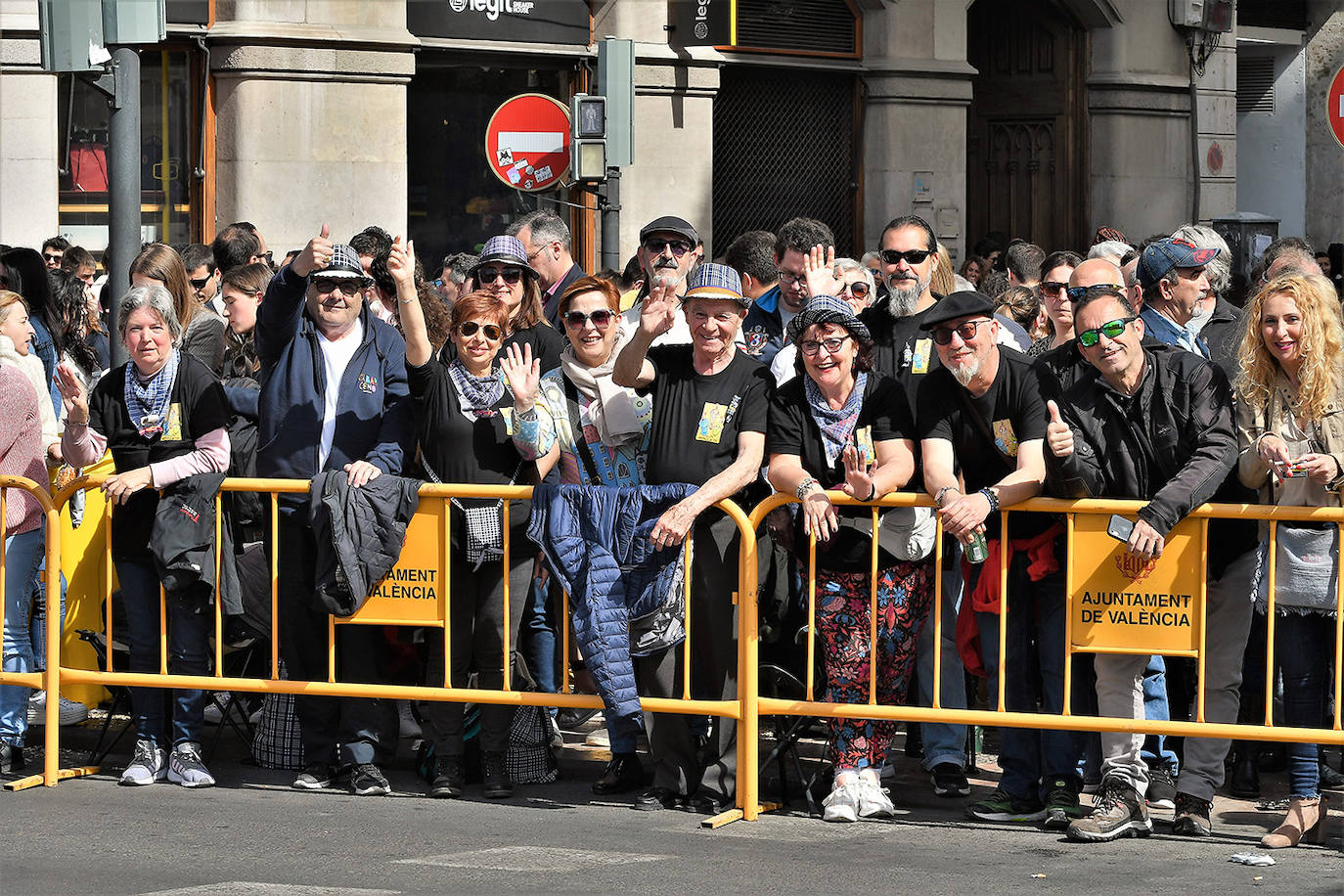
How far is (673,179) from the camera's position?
19000mm

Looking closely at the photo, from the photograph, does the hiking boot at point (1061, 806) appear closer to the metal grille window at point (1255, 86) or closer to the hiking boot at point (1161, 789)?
the hiking boot at point (1161, 789)

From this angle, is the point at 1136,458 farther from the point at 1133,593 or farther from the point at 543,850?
the point at 543,850

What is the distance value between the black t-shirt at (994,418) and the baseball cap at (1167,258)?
1185 millimetres

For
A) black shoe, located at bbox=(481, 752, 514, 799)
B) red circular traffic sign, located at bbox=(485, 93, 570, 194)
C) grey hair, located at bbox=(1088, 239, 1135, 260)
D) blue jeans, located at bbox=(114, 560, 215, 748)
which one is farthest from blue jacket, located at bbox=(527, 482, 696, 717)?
red circular traffic sign, located at bbox=(485, 93, 570, 194)

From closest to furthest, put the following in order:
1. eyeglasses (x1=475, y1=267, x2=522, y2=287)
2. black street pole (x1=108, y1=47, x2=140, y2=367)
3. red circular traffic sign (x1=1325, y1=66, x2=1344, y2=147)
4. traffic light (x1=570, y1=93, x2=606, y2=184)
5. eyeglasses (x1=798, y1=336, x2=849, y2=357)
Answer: eyeglasses (x1=798, y1=336, x2=849, y2=357), eyeglasses (x1=475, y1=267, x2=522, y2=287), black street pole (x1=108, y1=47, x2=140, y2=367), red circular traffic sign (x1=1325, y1=66, x2=1344, y2=147), traffic light (x1=570, y1=93, x2=606, y2=184)

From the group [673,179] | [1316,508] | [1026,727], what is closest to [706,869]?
[1026,727]

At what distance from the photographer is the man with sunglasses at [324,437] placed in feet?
26.2

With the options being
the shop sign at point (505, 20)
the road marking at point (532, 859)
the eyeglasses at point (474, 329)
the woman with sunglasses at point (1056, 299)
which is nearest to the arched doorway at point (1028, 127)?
the shop sign at point (505, 20)

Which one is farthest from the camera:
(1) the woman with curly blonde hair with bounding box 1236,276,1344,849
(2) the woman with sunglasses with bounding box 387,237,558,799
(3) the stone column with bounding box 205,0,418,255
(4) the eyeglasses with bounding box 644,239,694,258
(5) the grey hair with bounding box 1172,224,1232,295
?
(3) the stone column with bounding box 205,0,418,255

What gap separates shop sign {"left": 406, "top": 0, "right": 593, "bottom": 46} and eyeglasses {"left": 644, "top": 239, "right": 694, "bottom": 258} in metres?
8.92

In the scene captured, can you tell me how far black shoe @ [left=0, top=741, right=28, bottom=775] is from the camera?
8.34m

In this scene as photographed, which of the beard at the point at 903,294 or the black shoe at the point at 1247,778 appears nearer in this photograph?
the black shoe at the point at 1247,778

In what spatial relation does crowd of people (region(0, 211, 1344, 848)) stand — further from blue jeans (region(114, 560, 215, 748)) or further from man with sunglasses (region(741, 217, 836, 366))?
man with sunglasses (region(741, 217, 836, 366))

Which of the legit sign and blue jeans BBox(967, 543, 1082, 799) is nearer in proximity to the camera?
the legit sign
